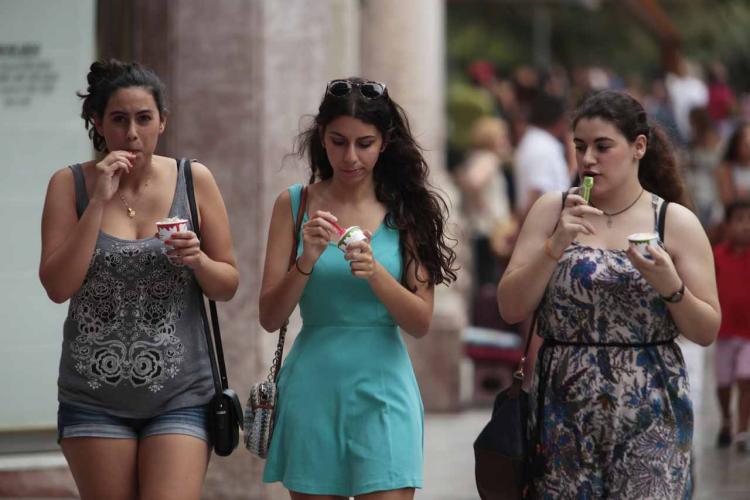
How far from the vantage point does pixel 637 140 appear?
4.82 metres

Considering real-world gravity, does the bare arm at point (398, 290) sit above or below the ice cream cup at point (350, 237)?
below

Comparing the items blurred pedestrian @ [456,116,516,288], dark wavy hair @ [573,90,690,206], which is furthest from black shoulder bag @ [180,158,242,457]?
blurred pedestrian @ [456,116,516,288]

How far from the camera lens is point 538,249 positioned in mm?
4789

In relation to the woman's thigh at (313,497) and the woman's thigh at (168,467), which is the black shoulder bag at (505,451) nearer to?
the woman's thigh at (313,497)

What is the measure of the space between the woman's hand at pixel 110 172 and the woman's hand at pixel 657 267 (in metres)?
1.54

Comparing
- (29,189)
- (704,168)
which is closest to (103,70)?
(29,189)

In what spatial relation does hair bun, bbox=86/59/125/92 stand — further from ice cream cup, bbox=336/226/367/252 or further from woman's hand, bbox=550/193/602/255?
woman's hand, bbox=550/193/602/255

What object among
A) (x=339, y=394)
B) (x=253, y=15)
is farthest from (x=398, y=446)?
(x=253, y=15)

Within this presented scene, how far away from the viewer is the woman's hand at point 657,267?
14.7ft

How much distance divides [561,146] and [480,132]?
4.41m

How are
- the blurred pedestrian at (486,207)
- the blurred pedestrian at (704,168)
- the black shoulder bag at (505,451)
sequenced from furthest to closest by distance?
the blurred pedestrian at (704,168)
the blurred pedestrian at (486,207)
the black shoulder bag at (505,451)

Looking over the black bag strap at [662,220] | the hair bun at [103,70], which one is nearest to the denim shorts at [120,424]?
the hair bun at [103,70]

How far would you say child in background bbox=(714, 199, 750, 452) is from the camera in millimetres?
9945

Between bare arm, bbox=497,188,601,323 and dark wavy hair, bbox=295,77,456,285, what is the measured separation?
0.22 metres
